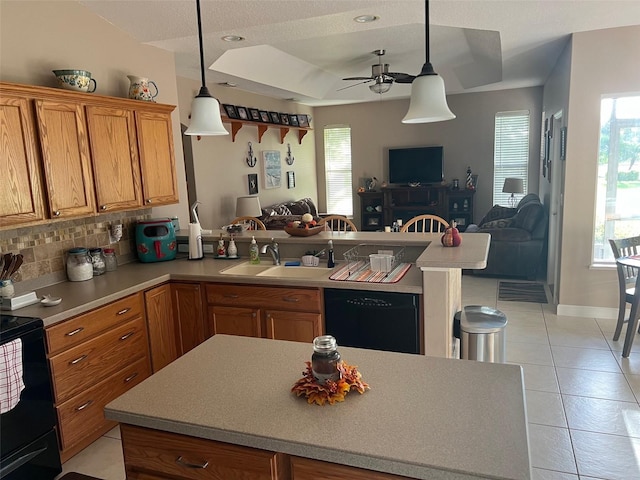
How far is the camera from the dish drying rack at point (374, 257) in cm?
311

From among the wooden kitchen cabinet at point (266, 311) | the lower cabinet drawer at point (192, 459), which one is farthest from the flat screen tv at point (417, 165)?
the lower cabinet drawer at point (192, 459)

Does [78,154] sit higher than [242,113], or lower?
lower

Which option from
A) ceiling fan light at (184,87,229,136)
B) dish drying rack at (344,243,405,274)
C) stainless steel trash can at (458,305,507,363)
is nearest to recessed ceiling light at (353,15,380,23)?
dish drying rack at (344,243,405,274)

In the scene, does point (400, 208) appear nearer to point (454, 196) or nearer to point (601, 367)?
point (454, 196)

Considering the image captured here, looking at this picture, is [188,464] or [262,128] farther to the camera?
[262,128]

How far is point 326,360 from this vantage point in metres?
1.36

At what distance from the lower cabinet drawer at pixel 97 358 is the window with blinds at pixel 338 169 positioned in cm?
706

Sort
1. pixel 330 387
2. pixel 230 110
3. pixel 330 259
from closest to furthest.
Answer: pixel 330 387
pixel 330 259
pixel 230 110

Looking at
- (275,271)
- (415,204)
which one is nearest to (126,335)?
(275,271)

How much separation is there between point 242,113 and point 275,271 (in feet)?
13.0

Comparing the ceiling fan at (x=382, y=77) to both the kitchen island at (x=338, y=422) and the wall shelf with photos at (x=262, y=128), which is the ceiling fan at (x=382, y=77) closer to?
the wall shelf with photos at (x=262, y=128)

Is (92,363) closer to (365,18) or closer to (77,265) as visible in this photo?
(77,265)

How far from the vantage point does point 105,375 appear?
9.32 feet

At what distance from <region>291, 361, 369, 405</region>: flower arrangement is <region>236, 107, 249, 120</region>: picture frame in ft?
19.1
